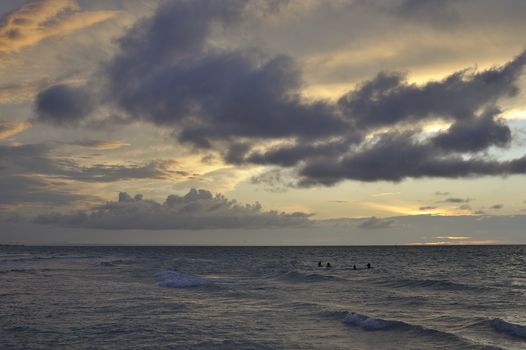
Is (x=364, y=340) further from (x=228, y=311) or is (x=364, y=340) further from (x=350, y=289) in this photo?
(x=350, y=289)

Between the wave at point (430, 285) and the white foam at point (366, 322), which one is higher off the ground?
the white foam at point (366, 322)

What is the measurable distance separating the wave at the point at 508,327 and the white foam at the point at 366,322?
18.6 ft

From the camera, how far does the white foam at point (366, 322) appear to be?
26047 mm

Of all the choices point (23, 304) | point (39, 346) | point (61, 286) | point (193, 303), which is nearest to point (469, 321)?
point (193, 303)

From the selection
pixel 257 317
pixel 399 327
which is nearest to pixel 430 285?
pixel 399 327

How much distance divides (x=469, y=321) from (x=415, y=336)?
625 centimetres

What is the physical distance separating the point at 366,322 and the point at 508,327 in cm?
726

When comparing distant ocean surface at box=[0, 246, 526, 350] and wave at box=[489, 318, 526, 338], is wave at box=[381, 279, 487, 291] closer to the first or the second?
distant ocean surface at box=[0, 246, 526, 350]

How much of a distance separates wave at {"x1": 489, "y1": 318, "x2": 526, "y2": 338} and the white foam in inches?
223

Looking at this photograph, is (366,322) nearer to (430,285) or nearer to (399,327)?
(399,327)

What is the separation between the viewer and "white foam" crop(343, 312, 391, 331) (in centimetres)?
2605

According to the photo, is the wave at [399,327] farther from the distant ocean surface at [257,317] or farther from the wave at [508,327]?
the wave at [508,327]

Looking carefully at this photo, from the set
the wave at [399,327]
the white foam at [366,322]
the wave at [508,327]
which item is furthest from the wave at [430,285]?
the wave at [399,327]

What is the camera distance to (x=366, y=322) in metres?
26.7
